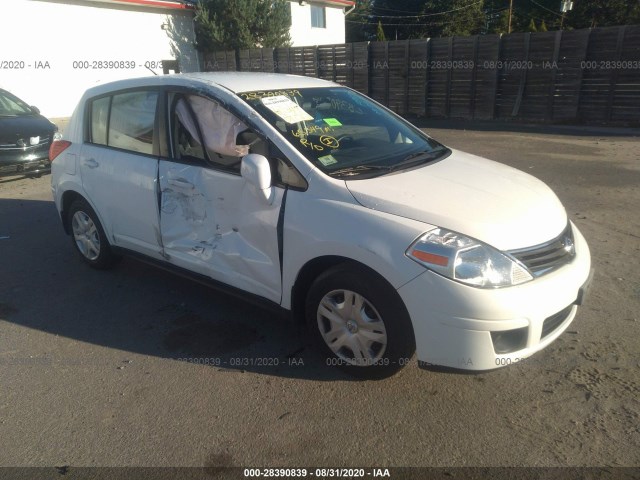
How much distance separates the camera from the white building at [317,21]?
2647 centimetres

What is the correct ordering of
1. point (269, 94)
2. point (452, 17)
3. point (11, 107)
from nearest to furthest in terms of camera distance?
point (269, 94)
point (11, 107)
point (452, 17)

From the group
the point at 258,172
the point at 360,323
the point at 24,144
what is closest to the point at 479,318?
the point at 360,323

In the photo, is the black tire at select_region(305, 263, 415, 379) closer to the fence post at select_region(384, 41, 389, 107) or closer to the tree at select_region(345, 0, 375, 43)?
the fence post at select_region(384, 41, 389, 107)

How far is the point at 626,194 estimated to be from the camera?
6.87 m

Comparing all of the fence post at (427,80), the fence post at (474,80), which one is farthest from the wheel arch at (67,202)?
the fence post at (427,80)

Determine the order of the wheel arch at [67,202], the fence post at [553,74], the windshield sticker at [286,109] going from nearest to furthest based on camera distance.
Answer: the windshield sticker at [286,109] → the wheel arch at [67,202] → the fence post at [553,74]

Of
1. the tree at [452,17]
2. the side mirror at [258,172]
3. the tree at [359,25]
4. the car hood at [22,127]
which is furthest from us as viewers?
the tree at [359,25]

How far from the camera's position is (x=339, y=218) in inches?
114

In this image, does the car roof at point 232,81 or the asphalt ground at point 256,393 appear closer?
the asphalt ground at point 256,393

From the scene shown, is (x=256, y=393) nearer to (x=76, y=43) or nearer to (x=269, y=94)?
(x=269, y=94)

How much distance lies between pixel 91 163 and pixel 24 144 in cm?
543

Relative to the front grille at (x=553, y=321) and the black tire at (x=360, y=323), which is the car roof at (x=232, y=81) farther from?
the front grille at (x=553, y=321)

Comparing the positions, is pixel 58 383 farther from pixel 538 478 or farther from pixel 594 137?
pixel 594 137

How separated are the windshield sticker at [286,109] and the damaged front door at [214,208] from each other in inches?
9.8
